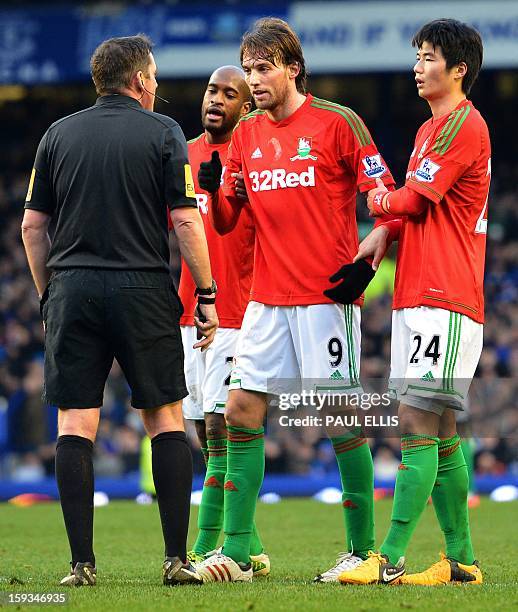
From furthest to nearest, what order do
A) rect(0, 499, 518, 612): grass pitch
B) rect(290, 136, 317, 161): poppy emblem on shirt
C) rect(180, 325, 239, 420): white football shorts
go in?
rect(180, 325, 239, 420): white football shorts, rect(290, 136, 317, 161): poppy emblem on shirt, rect(0, 499, 518, 612): grass pitch

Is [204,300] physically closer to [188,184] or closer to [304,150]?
[188,184]

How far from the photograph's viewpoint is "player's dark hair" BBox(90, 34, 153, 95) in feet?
18.4

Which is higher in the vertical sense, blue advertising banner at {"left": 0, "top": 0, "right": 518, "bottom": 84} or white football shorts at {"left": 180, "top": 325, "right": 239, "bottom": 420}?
blue advertising banner at {"left": 0, "top": 0, "right": 518, "bottom": 84}

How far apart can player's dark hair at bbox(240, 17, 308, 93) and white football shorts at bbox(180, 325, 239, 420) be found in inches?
62.9

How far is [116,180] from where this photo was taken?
217 inches

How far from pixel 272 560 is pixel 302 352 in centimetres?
186

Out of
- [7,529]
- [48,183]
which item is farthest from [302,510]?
[48,183]

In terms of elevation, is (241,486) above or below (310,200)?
below

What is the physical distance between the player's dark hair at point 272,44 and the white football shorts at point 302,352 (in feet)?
4.00

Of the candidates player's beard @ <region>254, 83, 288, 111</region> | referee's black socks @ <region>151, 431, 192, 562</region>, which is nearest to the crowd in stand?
player's beard @ <region>254, 83, 288, 111</region>

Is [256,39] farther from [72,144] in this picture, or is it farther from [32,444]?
[32,444]

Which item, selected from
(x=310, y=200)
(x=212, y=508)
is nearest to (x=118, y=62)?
(x=310, y=200)

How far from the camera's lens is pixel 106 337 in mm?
5531

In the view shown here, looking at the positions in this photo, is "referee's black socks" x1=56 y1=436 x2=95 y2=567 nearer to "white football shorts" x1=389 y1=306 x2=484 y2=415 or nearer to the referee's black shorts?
the referee's black shorts
